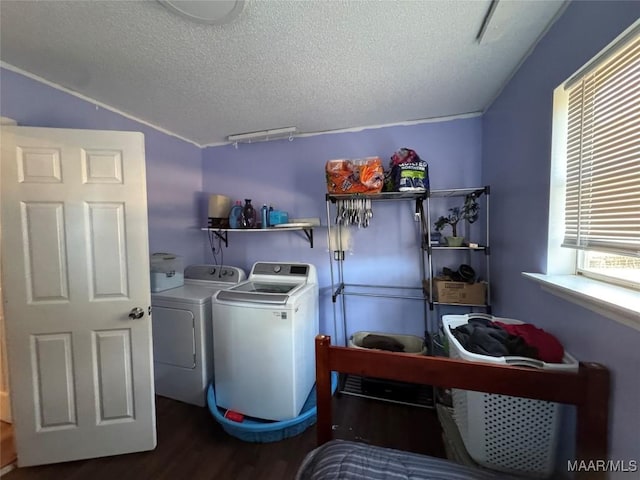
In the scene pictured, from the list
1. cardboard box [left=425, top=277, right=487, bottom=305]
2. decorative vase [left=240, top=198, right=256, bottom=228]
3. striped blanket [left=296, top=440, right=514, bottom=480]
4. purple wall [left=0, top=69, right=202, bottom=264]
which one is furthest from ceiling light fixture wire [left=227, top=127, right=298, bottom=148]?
striped blanket [left=296, top=440, right=514, bottom=480]

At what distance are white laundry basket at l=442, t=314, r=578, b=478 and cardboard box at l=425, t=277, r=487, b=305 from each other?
81cm

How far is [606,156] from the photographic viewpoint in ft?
2.93

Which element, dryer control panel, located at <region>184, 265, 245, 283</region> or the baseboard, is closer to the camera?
the baseboard

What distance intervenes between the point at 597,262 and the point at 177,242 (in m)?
3.02

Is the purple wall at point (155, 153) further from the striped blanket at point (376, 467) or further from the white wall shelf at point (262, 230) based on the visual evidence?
the striped blanket at point (376, 467)

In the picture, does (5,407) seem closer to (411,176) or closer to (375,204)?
(375,204)

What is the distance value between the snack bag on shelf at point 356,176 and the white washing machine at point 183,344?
1.37 meters

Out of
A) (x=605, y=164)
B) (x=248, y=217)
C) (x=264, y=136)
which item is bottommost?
(x=248, y=217)

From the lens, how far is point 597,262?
1.05 meters

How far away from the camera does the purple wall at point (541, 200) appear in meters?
0.76

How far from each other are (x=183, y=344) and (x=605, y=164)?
262 cm

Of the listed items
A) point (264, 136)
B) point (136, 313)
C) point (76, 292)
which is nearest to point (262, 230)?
point (264, 136)

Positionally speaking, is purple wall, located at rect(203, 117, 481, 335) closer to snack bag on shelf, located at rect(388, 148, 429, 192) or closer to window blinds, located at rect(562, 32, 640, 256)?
snack bag on shelf, located at rect(388, 148, 429, 192)

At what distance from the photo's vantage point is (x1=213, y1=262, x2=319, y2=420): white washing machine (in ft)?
5.47
